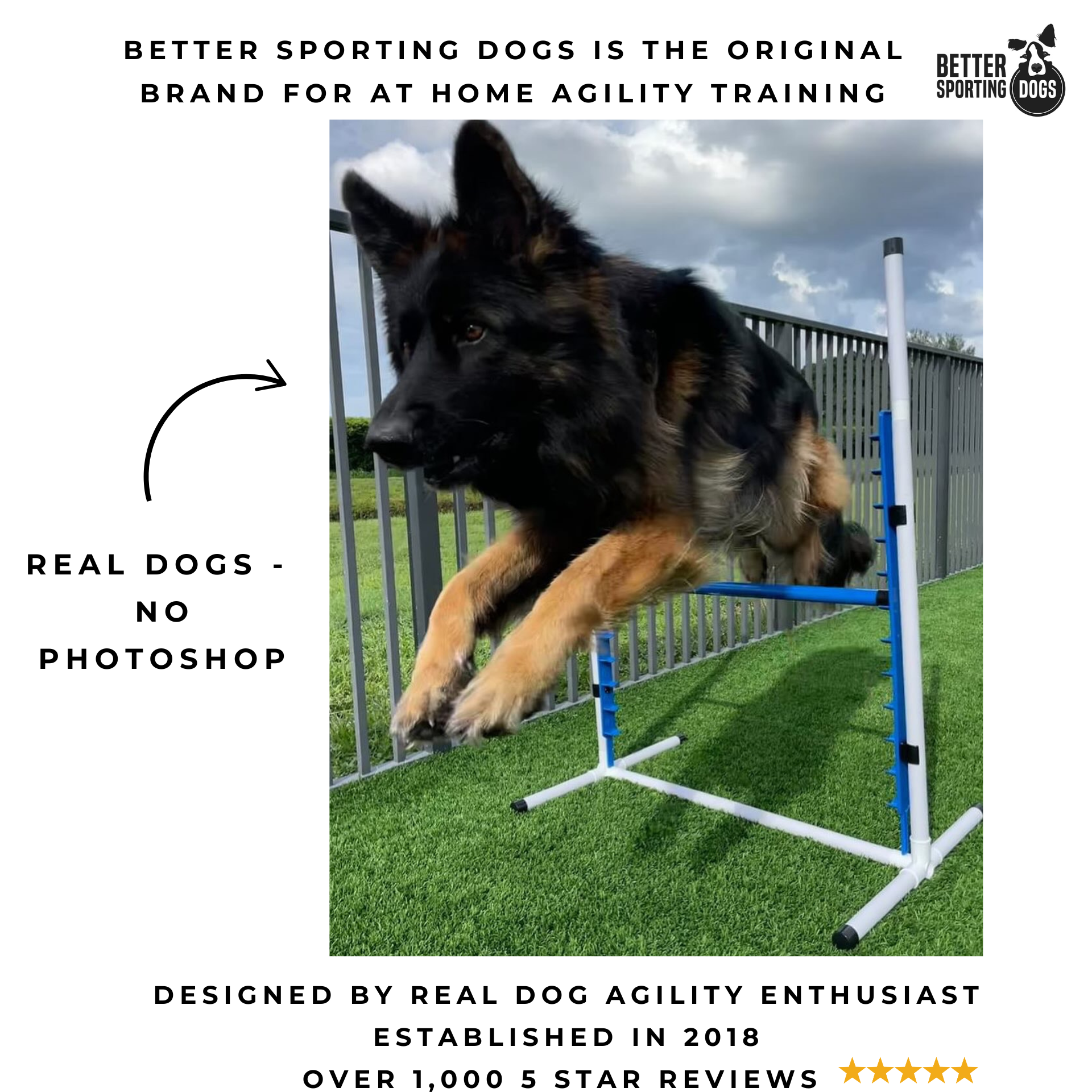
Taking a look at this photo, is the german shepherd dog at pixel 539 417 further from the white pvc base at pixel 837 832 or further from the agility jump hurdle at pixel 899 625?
the white pvc base at pixel 837 832

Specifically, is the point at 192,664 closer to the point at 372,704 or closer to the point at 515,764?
the point at 372,704

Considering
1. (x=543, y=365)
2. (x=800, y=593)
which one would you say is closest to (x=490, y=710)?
(x=543, y=365)

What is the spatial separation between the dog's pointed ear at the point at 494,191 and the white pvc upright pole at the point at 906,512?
1.09m

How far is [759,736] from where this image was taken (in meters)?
3.38

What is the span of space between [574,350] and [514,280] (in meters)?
0.17

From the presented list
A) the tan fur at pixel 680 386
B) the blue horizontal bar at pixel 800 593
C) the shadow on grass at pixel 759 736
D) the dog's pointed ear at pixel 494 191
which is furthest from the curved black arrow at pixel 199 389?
the shadow on grass at pixel 759 736

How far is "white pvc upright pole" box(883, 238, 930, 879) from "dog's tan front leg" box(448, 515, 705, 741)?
803 mm

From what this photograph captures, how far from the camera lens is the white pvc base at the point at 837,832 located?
2.00 meters

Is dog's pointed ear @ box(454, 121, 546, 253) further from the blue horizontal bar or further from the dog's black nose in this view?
the blue horizontal bar

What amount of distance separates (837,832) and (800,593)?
3.38 feet

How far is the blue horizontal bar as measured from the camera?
1976 millimetres

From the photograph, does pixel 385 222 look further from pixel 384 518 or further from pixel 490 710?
pixel 384 518
